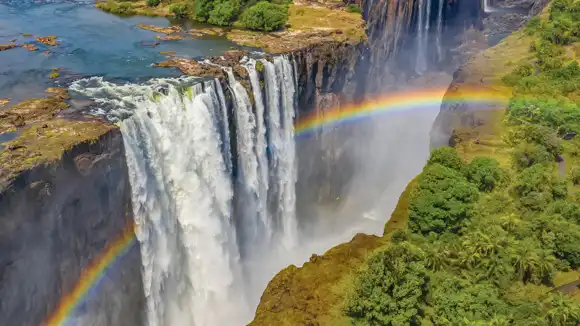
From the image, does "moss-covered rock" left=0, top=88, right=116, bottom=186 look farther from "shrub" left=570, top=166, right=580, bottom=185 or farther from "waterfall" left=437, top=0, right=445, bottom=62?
"waterfall" left=437, top=0, right=445, bottom=62

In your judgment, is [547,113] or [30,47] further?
[30,47]

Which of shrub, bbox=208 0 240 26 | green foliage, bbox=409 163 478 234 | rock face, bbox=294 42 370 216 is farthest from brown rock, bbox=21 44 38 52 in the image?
green foliage, bbox=409 163 478 234

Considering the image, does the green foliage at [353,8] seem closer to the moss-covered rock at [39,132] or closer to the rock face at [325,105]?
the rock face at [325,105]

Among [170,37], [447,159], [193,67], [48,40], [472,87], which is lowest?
[447,159]

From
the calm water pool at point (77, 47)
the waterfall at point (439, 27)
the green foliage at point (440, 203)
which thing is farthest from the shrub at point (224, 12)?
the waterfall at point (439, 27)

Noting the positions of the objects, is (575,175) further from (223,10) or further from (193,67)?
(223,10)

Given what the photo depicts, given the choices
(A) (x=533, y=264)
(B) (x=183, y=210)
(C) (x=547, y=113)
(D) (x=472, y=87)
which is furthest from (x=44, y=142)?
(C) (x=547, y=113)

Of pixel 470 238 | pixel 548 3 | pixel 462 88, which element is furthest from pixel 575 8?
pixel 470 238
